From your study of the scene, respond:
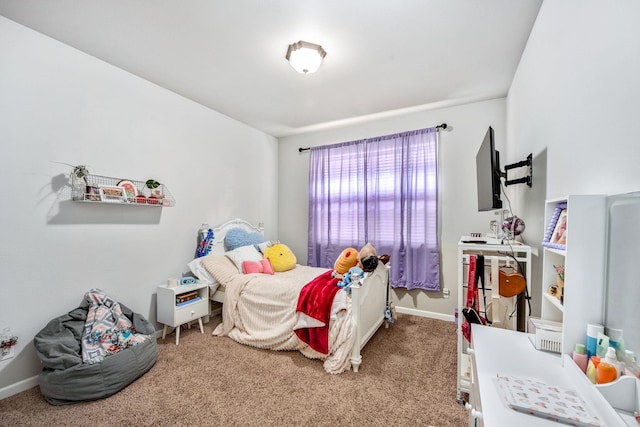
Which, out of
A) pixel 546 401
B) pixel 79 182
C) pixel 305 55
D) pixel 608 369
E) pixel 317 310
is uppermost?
pixel 305 55

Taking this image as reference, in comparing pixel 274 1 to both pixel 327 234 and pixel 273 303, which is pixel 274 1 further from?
pixel 327 234

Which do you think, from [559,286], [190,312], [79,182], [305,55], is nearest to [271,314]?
[190,312]

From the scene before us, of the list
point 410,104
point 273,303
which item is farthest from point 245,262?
point 410,104

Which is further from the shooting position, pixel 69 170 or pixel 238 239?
pixel 238 239

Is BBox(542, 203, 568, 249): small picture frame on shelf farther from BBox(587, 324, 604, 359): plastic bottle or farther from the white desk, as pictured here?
the white desk

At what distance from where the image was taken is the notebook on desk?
0.78 meters

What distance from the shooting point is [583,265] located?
38.9 inches

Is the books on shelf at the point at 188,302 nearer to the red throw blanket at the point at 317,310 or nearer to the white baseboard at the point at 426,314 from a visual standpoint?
the red throw blanket at the point at 317,310

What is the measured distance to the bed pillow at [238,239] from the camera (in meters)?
3.55

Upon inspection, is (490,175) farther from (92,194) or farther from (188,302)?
(92,194)

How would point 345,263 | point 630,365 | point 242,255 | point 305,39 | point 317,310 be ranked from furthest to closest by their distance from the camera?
point 242,255, point 345,263, point 317,310, point 305,39, point 630,365

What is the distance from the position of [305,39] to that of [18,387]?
3.39 m

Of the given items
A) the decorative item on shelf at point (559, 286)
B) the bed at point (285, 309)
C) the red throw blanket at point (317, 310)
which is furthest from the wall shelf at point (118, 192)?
the decorative item on shelf at point (559, 286)

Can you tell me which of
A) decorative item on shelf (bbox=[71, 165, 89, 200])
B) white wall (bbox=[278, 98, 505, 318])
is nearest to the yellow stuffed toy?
white wall (bbox=[278, 98, 505, 318])
